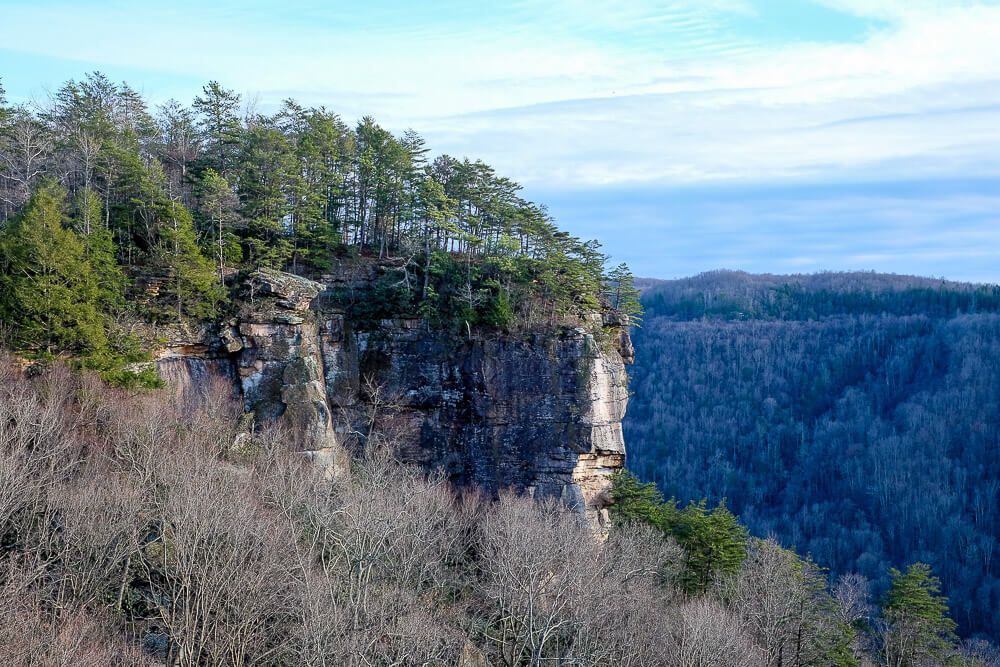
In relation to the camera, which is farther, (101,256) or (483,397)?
(483,397)

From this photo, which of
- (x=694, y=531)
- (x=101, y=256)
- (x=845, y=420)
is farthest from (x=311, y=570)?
(x=845, y=420)

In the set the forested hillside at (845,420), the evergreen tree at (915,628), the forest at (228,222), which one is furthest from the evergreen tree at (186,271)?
the forested hillside at (845,420)

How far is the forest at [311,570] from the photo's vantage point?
19.6 meters

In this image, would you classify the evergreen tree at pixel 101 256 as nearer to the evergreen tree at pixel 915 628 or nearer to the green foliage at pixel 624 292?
the green foliage at pixel 624 292

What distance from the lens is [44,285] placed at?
28.1 metres

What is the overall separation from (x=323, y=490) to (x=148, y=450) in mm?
6392

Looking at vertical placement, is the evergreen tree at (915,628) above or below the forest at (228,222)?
below

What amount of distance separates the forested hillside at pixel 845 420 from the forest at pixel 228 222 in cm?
4924

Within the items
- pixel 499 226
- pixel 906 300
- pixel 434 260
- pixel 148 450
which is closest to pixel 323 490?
pixel 148 450

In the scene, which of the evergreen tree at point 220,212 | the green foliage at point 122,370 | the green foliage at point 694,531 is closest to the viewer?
the green foliage at point 122,370

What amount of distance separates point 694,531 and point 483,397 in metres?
12.7

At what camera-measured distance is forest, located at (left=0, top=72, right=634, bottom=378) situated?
29312 millimetres

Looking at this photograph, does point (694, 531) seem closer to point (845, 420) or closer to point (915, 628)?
point (915, 628)

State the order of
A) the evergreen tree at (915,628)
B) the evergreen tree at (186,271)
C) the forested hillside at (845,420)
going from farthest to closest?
the forested hillside at (845,420) → the evergreen tree at (915,628) → the evergreen tree at (186,271)
